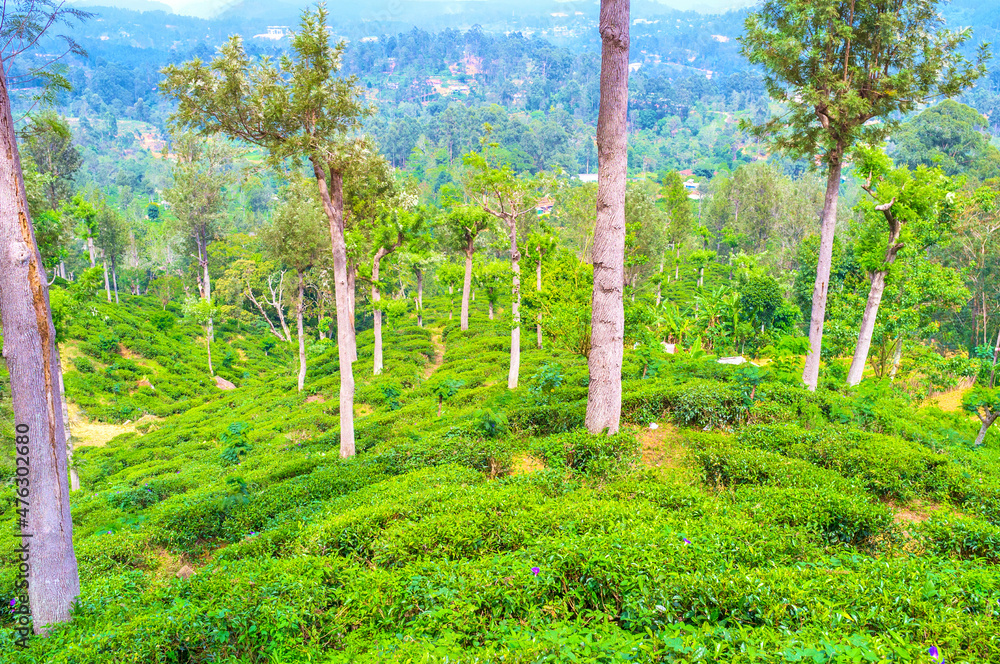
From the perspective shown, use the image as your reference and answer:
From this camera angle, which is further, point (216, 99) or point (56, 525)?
point (216, 99)

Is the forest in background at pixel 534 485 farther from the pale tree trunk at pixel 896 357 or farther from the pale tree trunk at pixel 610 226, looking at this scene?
the pale tree trunk at pixel 610 226

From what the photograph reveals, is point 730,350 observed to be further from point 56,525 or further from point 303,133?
point 56,525

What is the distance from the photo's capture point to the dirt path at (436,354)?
24.9 meters

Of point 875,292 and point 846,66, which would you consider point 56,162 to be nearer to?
point 846,66

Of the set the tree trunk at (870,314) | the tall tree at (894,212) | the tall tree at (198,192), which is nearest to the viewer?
the tall tree at (894,212)

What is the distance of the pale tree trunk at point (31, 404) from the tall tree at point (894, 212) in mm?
17233

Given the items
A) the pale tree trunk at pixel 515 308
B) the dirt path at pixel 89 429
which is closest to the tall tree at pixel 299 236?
the dirt path at pixel 89 429

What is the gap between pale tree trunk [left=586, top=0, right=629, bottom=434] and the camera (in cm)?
791

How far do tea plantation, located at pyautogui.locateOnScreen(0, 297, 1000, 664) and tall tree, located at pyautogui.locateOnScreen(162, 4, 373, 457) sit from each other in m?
4.21

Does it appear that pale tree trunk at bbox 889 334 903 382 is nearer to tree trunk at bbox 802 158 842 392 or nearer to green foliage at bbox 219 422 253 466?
tree trunk at bbox 802 158 842 392

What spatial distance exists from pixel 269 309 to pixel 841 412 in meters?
48.2

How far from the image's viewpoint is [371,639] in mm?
4539

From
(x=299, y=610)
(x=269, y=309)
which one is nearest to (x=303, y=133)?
(x=299, y=610)

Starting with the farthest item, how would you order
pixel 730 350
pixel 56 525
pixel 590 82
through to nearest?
pixel 590 82 → pixel 730 350 → pixel 56 525
